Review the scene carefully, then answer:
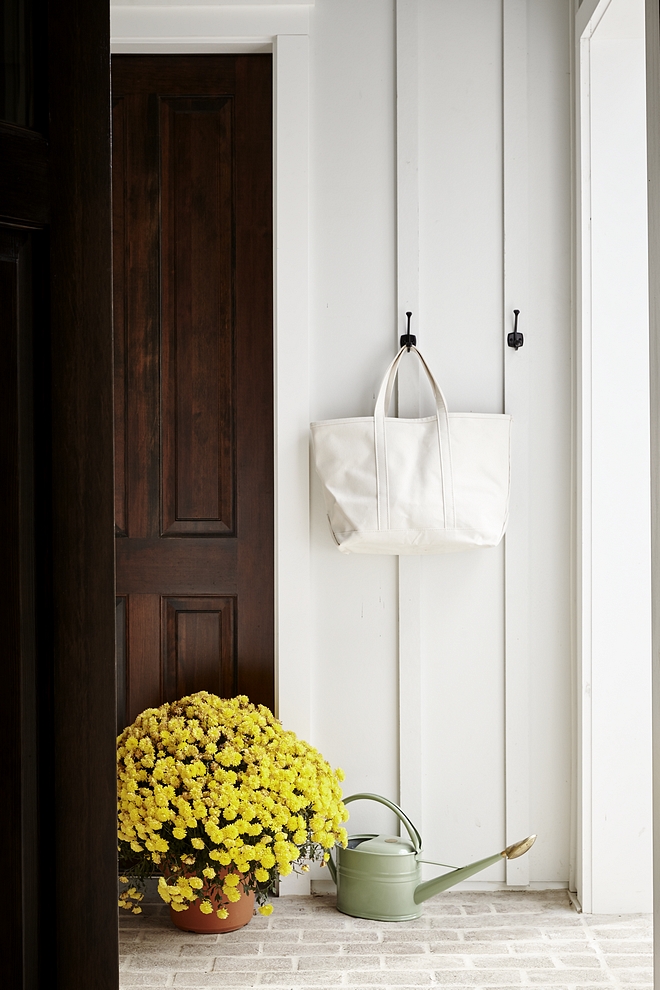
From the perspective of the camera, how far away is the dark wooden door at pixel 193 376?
2.22 metres

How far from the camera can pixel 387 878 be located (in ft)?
6.58

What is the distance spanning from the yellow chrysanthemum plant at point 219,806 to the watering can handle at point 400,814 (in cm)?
8

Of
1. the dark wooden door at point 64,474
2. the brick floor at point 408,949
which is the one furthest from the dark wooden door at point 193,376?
the dark wooden door at point 64,474

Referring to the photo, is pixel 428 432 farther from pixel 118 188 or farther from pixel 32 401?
pixel 32 401

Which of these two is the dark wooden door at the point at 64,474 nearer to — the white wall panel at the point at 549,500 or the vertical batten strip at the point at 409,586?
the vertical batten strip at the point at 409,586

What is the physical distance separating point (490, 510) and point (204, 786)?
0.92m

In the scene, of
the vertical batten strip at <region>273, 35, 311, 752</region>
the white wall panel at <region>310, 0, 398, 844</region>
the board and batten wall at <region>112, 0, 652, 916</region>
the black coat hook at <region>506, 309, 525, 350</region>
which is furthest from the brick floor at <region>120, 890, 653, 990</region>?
the black coat hook at <region>506, 309, 525, 350</region>

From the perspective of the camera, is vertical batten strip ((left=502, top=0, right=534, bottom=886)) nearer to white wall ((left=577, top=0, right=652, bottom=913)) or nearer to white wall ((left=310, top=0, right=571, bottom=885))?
white wall ((left=310, top=0, right=571, bottom=885))

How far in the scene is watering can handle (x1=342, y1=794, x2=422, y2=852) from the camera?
2.02 metres

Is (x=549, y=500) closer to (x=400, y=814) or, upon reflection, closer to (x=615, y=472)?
(x=615, y=472)

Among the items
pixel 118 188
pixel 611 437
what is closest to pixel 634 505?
pixel 611 437

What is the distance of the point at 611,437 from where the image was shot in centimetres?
212

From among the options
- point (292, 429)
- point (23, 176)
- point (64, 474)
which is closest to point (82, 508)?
point (64, 474)

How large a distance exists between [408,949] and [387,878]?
0.51 feet
